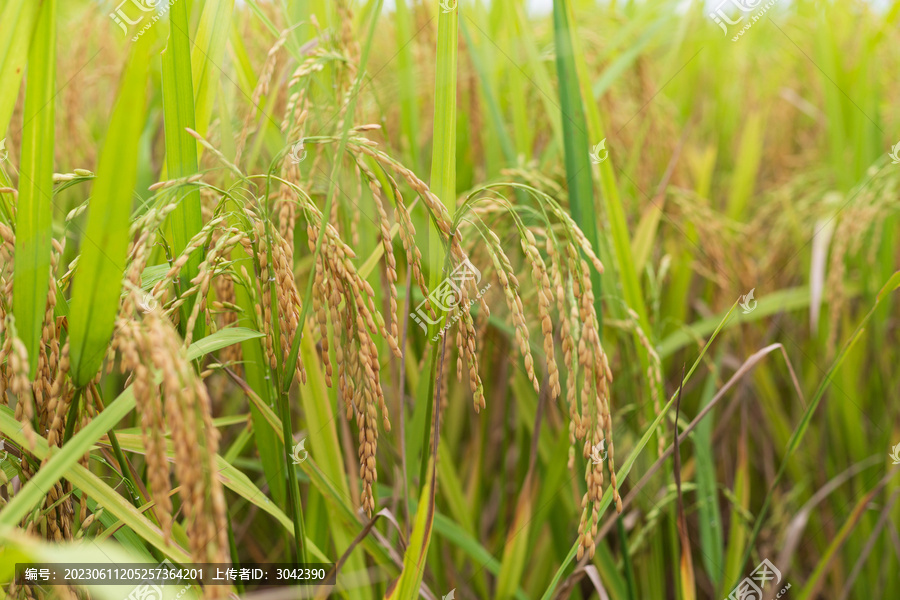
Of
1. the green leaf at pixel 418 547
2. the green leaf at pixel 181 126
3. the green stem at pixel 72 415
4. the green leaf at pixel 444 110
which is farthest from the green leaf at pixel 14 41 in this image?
the green leaf at pixel 418 547

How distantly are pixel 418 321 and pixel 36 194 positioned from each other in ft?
1.52

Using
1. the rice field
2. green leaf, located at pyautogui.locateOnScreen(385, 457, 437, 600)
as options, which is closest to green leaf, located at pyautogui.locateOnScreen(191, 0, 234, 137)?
the rice field

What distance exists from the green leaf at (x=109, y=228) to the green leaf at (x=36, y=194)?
50mm

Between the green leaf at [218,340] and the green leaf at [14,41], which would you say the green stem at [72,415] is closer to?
the green leaf at [218,340]

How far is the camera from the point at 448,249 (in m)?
0.64

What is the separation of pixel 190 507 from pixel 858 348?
152 centimetres

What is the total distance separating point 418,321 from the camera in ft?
2.65

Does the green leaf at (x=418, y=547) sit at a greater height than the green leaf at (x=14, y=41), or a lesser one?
lesser

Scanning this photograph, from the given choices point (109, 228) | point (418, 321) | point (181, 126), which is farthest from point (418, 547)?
point (181, 126)

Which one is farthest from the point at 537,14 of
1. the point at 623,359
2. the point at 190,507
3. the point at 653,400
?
the point at 190,507

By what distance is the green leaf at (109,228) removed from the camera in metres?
0.50

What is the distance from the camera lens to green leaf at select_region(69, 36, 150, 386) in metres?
0.50

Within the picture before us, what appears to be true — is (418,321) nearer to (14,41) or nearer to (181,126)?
(181,126)

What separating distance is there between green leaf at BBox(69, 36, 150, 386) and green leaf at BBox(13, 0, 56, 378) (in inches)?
2.0
